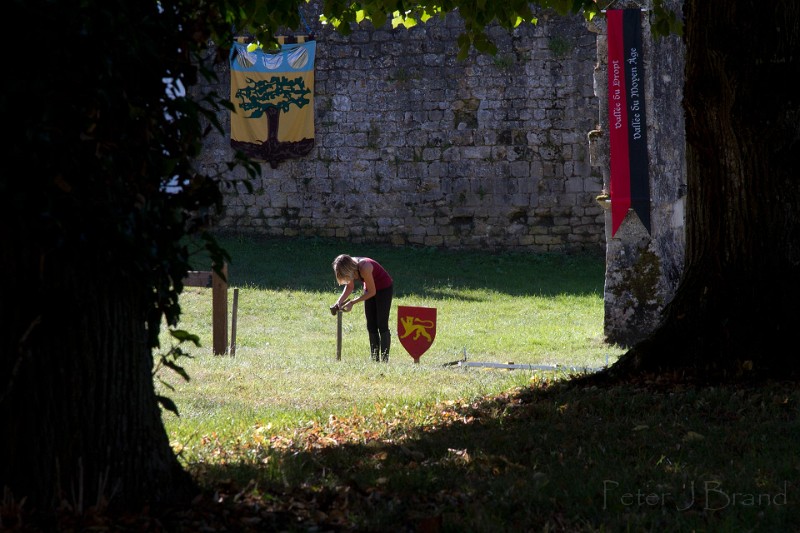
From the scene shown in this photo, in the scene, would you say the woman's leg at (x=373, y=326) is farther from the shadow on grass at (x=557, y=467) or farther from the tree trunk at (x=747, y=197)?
the tree trunk at (x=747, y=197)

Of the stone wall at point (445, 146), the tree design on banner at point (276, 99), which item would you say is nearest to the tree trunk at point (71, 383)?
the stone wall at point (445, 146)

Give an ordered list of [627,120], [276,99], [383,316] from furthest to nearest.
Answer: [276,99] < [627,120] < [383,316]

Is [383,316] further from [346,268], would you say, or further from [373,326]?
[346,268]

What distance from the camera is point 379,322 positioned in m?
11.3

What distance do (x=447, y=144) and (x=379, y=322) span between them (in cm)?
842

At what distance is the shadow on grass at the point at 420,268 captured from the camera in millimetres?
16344

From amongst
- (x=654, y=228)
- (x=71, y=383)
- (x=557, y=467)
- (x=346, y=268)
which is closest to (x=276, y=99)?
(x=346, y=268)

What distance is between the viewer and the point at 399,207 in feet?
63.5

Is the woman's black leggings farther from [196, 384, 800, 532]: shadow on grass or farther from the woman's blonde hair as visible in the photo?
[196, 384, 800, 532]: shadow on grass

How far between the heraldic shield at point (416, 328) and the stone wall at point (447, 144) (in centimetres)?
861

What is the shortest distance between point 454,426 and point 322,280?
11648 mm

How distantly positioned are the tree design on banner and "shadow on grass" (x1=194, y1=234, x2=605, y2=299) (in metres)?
2.04

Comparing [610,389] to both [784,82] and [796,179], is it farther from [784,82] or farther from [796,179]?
[784,82]

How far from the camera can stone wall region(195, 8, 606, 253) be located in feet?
61.2
